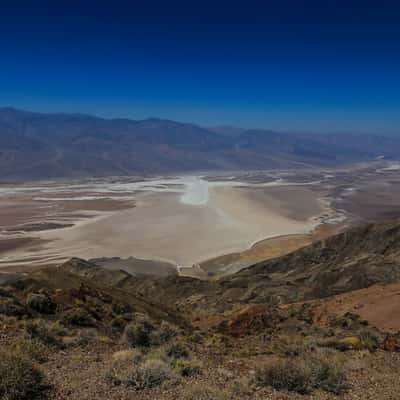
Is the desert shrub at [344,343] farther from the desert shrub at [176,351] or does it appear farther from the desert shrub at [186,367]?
the desert shrub at [186,367]

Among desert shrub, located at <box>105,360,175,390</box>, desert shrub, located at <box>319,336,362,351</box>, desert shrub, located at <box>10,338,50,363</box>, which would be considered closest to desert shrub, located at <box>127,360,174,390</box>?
desert shrub, located at <box>105,360,175,390</box>

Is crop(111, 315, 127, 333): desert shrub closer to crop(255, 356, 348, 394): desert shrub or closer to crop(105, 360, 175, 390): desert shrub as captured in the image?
crop(105, 360, 175, 390): desert shrub

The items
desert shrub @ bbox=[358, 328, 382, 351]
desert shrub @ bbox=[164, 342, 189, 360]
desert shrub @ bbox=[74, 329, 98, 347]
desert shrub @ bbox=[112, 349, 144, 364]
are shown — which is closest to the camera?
desert shrub @ bbox=[112, 349, 144, 364]

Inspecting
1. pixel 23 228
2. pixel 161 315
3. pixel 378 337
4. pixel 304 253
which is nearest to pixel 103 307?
pixel 161 315

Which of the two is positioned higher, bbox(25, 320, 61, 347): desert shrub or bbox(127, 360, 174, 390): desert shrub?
bbox(127, 360, 174, 390): desert shrub

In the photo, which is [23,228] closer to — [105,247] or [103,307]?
[105,247]

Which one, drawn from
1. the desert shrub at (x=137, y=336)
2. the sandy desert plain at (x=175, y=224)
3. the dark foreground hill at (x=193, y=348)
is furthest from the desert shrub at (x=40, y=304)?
the sandy desert plain at (x=175, y=224)
